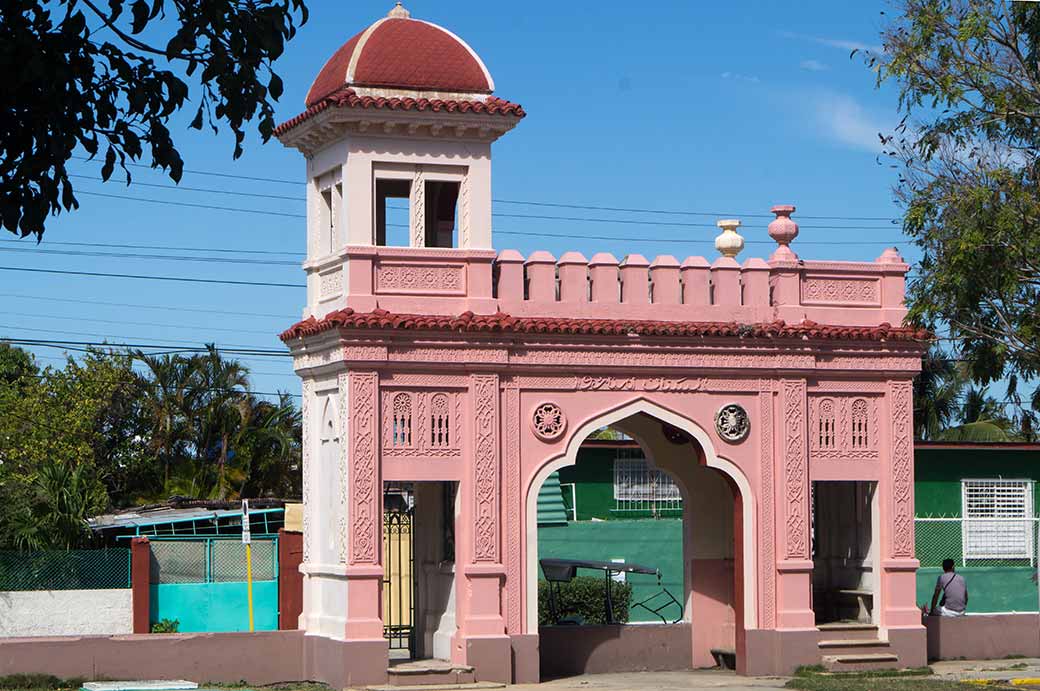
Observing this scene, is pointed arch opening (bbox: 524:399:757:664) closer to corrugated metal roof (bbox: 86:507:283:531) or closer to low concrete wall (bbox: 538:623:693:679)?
low concrete wall (bbox: 538:623:693:679)

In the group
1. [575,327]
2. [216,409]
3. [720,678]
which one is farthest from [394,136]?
[216,409]

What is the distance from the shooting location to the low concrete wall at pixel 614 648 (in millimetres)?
23125

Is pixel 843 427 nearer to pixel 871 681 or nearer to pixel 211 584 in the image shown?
pixel 871 681

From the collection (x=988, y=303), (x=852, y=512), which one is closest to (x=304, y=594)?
(x=852, y=512)

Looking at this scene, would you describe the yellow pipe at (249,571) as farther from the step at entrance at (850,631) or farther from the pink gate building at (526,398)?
the step at entrance at (850,631)

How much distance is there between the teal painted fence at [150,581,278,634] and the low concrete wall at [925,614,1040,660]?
8.91 metres

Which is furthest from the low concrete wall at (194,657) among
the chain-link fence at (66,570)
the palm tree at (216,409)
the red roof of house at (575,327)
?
the palm tree at (216,409)

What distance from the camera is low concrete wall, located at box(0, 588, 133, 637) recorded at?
22.3m

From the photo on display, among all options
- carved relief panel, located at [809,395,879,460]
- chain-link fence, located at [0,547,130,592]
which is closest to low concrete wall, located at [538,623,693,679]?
carved relief panel, located at [809,395,879,460]

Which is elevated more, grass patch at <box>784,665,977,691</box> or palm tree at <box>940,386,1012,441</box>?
palm tree at <box>940,386,1012,441</box>

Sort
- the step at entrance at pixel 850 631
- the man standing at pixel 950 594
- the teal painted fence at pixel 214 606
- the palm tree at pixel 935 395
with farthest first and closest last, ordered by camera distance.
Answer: the palm tree at pixel 935 395
the man standing at pixel 950 594
the teal painted fence at pixel 214 606
the step at entrance at pixel 850 631

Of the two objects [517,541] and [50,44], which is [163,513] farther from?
[50,44]

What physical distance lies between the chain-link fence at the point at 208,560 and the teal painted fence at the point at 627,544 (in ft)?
25.3

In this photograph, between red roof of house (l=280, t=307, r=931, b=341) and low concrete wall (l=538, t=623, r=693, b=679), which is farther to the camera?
low concrete wall (l=538, t=623, r=693, b=679)
